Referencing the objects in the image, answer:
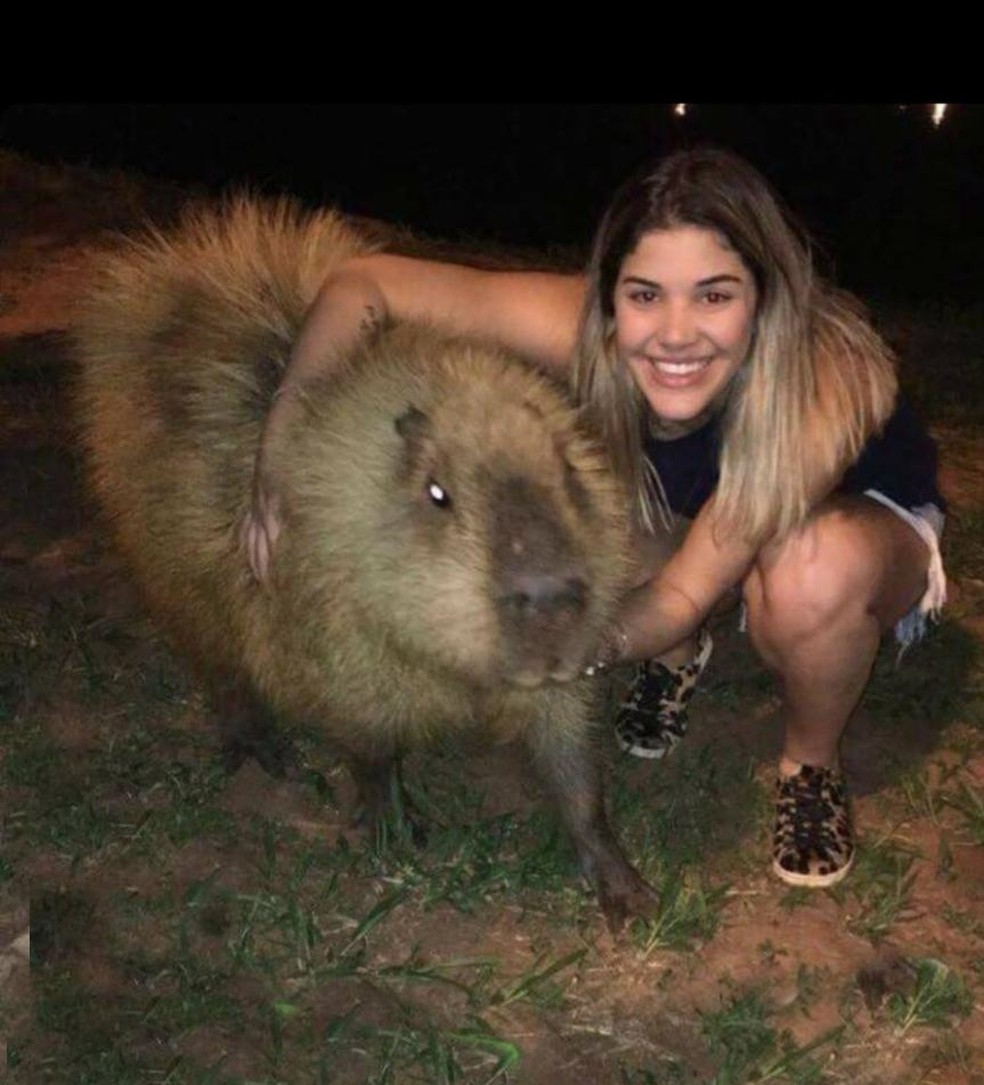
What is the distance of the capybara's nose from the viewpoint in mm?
2158

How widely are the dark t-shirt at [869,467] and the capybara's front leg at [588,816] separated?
60cm

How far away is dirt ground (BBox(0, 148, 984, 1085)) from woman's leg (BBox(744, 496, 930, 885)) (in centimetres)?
11

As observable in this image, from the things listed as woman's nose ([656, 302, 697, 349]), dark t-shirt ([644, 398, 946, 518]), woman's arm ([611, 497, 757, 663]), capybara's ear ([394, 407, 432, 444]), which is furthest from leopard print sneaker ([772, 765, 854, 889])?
capybara's ear ([394, 407, 432, 444])

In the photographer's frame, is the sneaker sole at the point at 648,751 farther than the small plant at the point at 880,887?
Yes

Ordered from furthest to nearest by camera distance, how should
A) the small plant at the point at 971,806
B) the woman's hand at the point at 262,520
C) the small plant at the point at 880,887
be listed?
the small plant at the point at 971,806, the small plant at the point at 880,887, the woman's hand at the point at 262,520

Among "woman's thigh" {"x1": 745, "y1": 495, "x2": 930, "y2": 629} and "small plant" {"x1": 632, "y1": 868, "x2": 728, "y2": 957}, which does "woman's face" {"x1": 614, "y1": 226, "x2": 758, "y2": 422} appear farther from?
"small plant" {"x1": 632, "y1": 868, "x2": 728, "y2": 957}

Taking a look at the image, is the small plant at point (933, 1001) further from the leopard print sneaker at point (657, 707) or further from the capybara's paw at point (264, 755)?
the capybara's paw at point (264, 755)

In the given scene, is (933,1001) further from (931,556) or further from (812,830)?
(931,556)

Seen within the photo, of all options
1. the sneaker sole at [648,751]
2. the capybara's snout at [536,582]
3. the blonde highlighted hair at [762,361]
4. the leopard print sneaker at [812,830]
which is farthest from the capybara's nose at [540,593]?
the sneaker sole at [648,751]

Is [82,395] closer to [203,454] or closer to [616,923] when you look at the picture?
[203,454]

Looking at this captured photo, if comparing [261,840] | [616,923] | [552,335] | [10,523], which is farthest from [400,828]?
[10,523]

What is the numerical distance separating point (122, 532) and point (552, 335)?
109 centimetres

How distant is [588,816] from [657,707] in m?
0.56

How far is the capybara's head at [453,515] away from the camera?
2.20 metres
